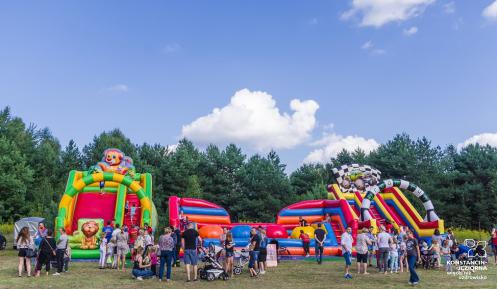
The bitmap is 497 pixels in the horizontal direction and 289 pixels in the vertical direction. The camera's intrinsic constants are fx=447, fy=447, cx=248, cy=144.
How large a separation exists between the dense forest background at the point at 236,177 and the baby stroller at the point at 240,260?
59.4 feet

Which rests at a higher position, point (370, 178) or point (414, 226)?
point (370, 178)

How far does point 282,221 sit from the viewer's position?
2189 cm

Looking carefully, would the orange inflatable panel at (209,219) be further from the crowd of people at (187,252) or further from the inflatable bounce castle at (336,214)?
the crowd of people at (187,252)

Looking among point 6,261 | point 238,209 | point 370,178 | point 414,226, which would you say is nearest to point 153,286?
point 6,261

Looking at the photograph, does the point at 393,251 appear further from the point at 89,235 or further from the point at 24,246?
the point at 89,235

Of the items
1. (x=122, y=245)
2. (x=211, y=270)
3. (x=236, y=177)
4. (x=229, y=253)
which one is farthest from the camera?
(x=236, y=177)

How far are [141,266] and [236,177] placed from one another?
25.0 m

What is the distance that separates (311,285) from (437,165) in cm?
3404

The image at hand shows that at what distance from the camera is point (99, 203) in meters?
20.1

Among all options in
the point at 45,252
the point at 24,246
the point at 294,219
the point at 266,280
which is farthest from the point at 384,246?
the point at 24,246

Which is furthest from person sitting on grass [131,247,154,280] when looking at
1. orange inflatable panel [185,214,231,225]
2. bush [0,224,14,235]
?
bush [0,224,14,235]

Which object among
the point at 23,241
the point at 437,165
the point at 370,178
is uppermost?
the point at 437,165

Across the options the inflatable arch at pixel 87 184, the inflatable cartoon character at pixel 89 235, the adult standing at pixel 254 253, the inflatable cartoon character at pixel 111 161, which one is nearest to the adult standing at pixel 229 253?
the adult standing at pixel 254 253

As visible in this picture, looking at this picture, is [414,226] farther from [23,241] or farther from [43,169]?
[43,169]
